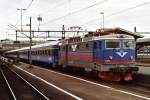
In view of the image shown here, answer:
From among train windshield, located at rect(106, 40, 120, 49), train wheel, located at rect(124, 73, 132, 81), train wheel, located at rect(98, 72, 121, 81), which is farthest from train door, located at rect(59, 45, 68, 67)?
train wheel, located at rect(124, 73, 132, 81)

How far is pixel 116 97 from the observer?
59.3 ft

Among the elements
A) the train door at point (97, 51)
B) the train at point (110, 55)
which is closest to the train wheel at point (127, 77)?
the train at point (110, 55)

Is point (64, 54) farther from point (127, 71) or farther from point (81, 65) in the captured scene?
point (127, 71)

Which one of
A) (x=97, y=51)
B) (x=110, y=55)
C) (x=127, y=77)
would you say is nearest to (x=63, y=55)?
(x=97, y=51)

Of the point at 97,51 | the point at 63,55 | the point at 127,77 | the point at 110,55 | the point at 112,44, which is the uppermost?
the point at 112,44

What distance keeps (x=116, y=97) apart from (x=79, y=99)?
5.93ft

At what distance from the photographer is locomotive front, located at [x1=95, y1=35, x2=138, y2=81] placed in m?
24.3

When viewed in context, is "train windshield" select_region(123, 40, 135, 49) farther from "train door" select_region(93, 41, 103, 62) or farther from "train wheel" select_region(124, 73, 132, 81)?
"train wheel" select_region(124, 73, 132, 81)

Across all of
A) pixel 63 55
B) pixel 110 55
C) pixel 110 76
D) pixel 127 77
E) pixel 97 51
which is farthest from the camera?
pixel 63 55

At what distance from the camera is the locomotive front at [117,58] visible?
79.8 feet

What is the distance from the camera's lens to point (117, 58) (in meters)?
24.7

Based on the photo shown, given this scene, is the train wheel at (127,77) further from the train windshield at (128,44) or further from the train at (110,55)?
the train windshield at (128,44)

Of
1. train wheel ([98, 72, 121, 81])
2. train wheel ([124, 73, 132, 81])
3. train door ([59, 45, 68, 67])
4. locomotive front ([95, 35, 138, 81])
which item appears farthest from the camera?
train door ([59, 45, 68, 67])

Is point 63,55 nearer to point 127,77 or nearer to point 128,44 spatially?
point 128,44
